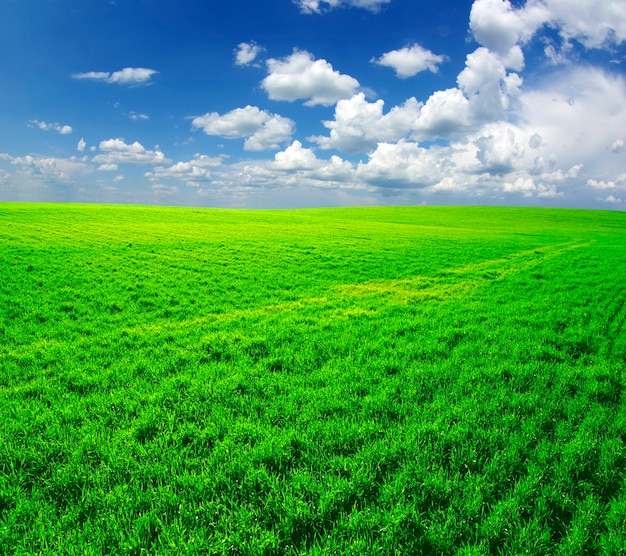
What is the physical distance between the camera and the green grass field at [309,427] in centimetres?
363

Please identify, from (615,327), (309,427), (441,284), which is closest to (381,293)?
(441,284)

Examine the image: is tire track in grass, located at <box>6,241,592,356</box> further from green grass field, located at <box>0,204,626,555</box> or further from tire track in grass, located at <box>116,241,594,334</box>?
green grass field, located at <box>0,204,626,555</box>

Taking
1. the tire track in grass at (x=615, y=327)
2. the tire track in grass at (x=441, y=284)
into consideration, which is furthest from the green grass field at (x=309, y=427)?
the tire track in grass at (x=441, y=284)

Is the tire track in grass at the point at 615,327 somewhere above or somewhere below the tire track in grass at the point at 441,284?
below

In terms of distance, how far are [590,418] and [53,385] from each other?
9.24 meters

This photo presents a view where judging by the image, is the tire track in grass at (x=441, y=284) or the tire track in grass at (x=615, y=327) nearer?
the tire track in grass at (x=615, y=327)

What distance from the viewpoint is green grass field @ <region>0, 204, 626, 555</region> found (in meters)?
3.63

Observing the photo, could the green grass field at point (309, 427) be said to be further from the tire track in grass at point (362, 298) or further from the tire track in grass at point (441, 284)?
the tire track in grass at point (441, 284)

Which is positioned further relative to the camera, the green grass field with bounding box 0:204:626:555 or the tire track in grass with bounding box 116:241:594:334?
the tire track in grass with bounding box 116:241:594:334

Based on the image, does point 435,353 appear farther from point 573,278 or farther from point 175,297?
point 573,278

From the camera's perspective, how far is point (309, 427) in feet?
17.0

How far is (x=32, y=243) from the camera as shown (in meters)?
23.9

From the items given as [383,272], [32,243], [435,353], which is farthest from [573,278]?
[32,243]

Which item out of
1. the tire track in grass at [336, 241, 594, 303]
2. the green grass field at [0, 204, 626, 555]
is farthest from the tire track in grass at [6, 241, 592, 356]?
the green grass field at [0, 204, 626, 555]
